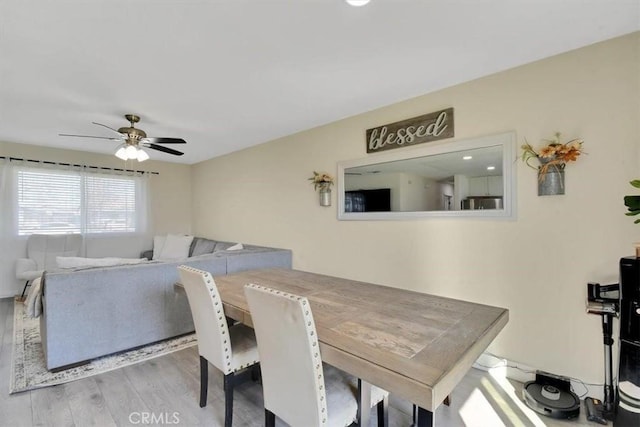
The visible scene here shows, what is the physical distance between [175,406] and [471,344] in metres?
1.88

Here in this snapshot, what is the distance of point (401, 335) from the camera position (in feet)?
4.13

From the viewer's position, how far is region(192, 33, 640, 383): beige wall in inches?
73.3

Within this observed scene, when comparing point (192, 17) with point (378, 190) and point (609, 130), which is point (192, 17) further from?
point (609, 130)

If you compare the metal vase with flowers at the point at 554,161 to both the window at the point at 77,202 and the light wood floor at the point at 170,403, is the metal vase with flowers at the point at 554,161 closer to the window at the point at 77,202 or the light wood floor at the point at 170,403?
A: the light wood floor at the point at 170,403

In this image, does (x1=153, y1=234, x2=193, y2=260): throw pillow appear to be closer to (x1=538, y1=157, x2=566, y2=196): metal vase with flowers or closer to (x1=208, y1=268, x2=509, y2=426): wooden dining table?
(x1=208, y1=268, x2=509, y2=426): wooden dining table

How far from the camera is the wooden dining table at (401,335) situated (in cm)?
97

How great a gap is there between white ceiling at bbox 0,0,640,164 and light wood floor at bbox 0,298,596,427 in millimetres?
2332

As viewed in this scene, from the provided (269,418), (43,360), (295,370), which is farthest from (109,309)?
(295,370)

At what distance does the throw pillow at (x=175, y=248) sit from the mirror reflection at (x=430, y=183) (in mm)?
3250

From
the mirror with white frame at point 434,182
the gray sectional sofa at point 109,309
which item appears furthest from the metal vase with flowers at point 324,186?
the gray sectional sofa at point 109,309

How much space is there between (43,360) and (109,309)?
24.6 inches

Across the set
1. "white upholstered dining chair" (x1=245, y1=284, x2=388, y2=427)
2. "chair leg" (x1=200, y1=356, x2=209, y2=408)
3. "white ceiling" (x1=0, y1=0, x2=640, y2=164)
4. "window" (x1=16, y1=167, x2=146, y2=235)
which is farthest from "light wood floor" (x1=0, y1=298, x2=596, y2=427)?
"window" (x1=16, y1=167, x2=146, y2=235)

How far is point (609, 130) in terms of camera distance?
1.87m

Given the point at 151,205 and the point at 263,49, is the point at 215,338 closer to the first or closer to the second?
the point at 263,49
